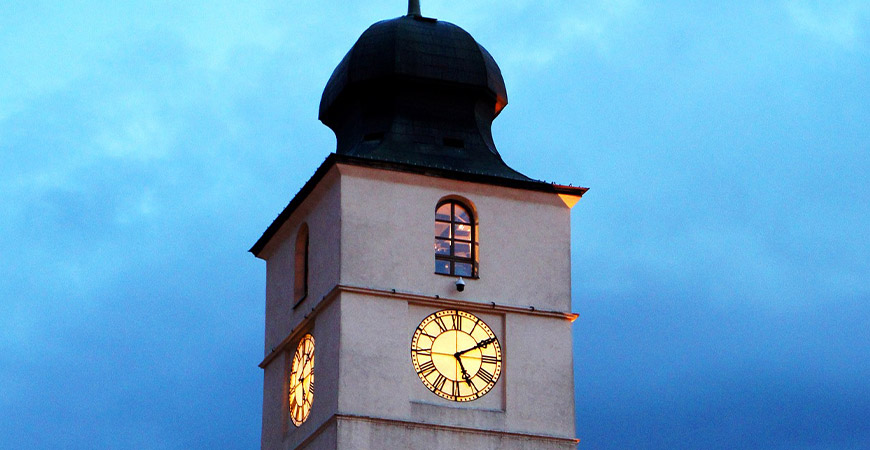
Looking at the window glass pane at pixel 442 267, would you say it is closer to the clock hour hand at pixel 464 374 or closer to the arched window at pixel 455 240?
the arched window at pixel 455 240

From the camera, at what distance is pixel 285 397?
1999 inches

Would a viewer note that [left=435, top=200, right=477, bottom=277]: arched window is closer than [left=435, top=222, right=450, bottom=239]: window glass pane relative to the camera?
Yes

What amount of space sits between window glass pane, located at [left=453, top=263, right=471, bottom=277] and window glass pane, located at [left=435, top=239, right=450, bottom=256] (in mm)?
336

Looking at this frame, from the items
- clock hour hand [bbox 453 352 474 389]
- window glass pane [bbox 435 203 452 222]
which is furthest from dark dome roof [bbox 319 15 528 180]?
clock hour hand [bbox 453 352 474 389]

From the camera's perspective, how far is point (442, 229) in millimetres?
49875

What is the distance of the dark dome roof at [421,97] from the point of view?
51.0m

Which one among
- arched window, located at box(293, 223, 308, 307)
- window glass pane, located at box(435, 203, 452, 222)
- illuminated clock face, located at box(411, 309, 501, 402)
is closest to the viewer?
illuminated clock face, located at box(411, 309, 501, 402)

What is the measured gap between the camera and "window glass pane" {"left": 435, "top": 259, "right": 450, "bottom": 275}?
1948 inches

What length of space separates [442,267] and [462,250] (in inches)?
24.0

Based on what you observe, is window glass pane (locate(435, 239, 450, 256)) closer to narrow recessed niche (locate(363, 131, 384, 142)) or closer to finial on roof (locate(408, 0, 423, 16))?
narrow recessed niche (locate(363, 131, 384, 142))

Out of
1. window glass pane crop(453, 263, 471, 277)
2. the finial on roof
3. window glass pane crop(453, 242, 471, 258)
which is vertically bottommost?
window glass pane crop(453, 263, 471, 277)

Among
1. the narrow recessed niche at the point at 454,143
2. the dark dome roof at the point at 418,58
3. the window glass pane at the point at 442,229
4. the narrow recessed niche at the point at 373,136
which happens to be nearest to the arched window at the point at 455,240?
the window glass pane at the point at 442,229

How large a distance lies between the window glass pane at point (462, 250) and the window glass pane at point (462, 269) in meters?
0.19

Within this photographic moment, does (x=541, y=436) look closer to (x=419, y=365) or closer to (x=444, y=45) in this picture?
(x=419, y=365)
